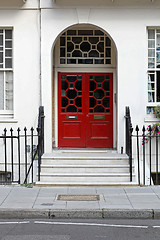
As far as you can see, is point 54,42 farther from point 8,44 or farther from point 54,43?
point 8,44

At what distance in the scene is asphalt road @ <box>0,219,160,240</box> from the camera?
21.7 feet

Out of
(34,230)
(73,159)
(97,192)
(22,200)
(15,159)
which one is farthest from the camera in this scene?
(15,159)

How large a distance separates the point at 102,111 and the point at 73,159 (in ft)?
7.76

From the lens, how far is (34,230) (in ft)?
22.9

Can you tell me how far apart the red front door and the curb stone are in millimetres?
4838

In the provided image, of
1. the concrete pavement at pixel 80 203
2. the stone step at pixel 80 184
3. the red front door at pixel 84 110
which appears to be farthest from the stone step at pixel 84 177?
the red front door at pixel 84 110

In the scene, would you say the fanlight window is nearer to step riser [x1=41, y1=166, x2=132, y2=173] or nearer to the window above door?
the window above door

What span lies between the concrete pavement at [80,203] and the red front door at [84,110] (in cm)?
293

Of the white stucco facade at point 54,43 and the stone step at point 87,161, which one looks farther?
the white stucco facade at point 54,43

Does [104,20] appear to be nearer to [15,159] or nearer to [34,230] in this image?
[15,159]

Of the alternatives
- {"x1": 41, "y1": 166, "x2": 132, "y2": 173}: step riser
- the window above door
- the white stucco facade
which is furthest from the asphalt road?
the window above door

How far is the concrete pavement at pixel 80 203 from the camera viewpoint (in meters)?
7.82

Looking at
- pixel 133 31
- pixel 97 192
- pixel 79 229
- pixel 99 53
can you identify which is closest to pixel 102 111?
Result: pixel 99 53

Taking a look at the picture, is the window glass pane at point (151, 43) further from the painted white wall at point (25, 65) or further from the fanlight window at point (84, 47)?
the painted white wall at point (25, 65)
